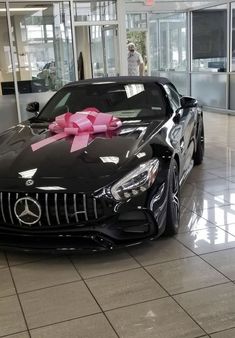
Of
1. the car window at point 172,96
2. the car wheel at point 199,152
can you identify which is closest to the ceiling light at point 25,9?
the car wheel at point 199,152

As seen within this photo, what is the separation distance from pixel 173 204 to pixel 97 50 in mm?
6547

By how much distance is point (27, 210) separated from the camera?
305 centimetres

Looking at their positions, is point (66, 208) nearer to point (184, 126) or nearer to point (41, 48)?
point (184, 126)

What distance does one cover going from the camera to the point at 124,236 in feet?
10.1

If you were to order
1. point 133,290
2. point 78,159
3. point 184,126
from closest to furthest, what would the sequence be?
point 133,290, point 78,159, point 184,126

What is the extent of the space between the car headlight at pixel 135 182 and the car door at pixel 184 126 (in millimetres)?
850

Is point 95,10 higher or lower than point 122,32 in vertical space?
higher

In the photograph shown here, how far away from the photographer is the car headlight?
3.02 metres

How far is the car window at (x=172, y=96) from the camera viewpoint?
452 centimetres

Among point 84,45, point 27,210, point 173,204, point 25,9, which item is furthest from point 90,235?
point 84,45

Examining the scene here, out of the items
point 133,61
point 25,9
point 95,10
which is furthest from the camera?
point 133,61

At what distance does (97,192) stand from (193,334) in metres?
1.09

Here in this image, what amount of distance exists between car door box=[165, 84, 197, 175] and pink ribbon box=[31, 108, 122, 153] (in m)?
0.60

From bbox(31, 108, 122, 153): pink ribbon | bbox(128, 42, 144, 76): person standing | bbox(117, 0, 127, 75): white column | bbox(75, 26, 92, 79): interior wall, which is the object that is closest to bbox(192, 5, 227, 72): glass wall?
bbox(128, 42, 144, 76): person standing
